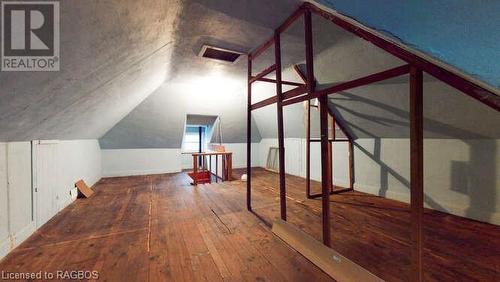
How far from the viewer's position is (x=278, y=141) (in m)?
2.81

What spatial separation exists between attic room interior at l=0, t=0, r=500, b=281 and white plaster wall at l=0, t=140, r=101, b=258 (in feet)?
0.08

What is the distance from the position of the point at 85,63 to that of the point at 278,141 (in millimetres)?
2215

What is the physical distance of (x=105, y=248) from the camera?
7.07ft

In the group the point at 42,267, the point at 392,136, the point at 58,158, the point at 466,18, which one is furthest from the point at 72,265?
the point at 392,136

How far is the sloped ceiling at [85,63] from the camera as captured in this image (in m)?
1.38

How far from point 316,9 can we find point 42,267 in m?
3.43

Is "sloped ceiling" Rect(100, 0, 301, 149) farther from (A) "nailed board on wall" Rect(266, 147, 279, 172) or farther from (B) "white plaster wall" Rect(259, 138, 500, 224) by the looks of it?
(B) "white plaster wall" Rect(259, 138, 500, 224)

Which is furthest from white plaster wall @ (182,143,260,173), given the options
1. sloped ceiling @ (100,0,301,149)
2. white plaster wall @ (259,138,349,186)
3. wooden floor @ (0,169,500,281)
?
wooden floor @ (0,169,500,281)

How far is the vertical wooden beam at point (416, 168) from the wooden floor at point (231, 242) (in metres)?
0.55

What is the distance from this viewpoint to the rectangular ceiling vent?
9.55 feet

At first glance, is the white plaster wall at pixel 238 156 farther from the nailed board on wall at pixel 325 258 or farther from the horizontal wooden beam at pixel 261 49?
the nailed board on wall at pixel 325 258

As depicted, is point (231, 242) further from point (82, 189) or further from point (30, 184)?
point (82, 189)

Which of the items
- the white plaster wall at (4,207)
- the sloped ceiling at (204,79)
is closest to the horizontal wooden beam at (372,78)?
the sloped ceiling at (204,79)

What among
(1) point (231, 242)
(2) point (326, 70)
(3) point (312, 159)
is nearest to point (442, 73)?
(2) point (326, 70)
